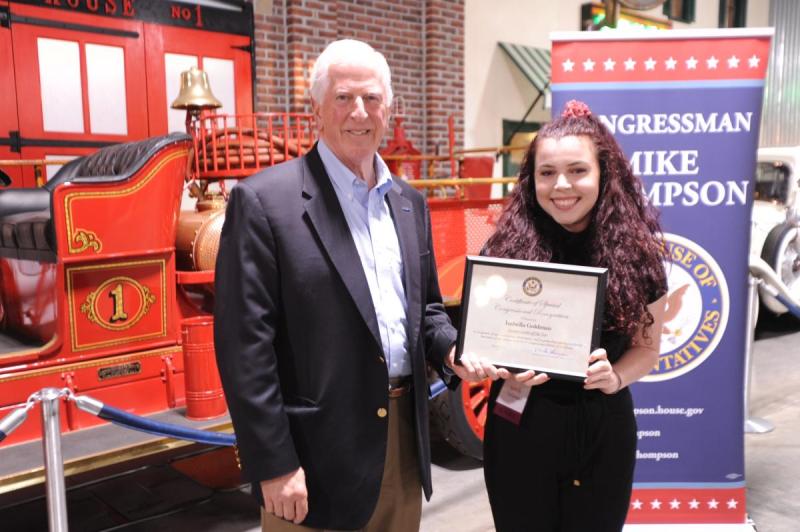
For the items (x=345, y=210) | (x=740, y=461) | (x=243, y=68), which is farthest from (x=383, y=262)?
(x=243, y=68)

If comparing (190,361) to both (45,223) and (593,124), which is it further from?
(593,124)

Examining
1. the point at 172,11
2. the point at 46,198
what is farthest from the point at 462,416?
the point at 172,11

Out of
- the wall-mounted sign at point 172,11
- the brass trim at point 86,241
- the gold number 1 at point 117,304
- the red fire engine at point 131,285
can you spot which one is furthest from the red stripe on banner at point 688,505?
the wall-mounted sign at point 172,11

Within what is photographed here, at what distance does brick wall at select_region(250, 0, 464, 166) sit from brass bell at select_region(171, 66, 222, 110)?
11.6 ft

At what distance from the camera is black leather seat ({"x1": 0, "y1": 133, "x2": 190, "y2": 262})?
2924 millimetres

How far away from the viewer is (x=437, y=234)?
377cm

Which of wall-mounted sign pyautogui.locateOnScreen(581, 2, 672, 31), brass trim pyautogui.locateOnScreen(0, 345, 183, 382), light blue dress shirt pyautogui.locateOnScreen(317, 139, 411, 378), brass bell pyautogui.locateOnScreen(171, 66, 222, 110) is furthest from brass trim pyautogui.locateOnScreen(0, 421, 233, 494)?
wall-mounted sign pyautogui.locateOnScreen(581, 2, 672, 31)

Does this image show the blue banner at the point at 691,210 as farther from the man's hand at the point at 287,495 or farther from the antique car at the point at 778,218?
the antique car at the point at 778,218

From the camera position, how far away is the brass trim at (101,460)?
7.70 feet

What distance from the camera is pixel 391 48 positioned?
28.5 ft

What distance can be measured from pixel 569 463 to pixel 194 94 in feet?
10.4

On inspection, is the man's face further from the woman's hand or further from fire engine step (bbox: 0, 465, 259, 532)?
fire engine step (bbox: 0, 465, 259, 532)

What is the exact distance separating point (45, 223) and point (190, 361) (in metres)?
0.84

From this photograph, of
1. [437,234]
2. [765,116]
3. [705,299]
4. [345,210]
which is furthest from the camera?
[765,116]
